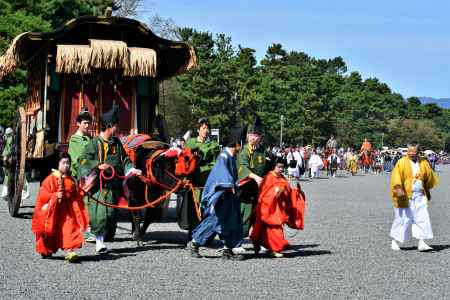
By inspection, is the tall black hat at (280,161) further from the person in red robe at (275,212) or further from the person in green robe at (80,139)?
the person in green robe at (80,139)

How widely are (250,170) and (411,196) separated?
2.50 metres

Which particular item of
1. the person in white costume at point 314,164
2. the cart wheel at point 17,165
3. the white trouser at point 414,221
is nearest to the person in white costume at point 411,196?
the white trouser at point 414,221

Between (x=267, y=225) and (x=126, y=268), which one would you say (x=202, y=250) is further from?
(x=126, y=268)

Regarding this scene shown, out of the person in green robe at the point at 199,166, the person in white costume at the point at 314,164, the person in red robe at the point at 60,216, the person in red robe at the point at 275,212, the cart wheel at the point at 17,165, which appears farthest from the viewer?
the person in white costume at the point at 314,164

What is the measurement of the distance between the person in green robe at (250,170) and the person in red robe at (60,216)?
2.07 m

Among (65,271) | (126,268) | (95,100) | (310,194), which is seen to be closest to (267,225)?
(126,268)

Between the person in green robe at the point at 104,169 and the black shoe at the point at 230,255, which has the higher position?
the person in green robe at the point at 104,169

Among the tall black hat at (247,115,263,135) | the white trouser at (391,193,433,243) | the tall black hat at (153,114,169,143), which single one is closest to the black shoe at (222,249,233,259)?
the tall black hat at (247,115,263,135)

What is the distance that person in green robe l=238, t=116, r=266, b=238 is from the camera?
1022 cm

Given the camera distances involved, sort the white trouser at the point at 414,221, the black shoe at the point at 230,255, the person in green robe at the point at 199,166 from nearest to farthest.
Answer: the black shoe at the point at 230,255 < the person in green robe at the point at 199,166 < the white trouser at the point at 414,221

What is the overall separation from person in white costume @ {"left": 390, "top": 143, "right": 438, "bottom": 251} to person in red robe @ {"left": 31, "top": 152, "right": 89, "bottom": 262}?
14.5ft

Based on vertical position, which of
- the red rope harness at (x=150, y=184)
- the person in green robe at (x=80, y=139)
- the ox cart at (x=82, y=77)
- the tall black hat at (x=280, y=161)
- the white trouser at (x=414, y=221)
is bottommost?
the white trouser at (x=414, y=221)

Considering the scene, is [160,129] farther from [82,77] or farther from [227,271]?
[227,271]

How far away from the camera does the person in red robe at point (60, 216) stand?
913cm
